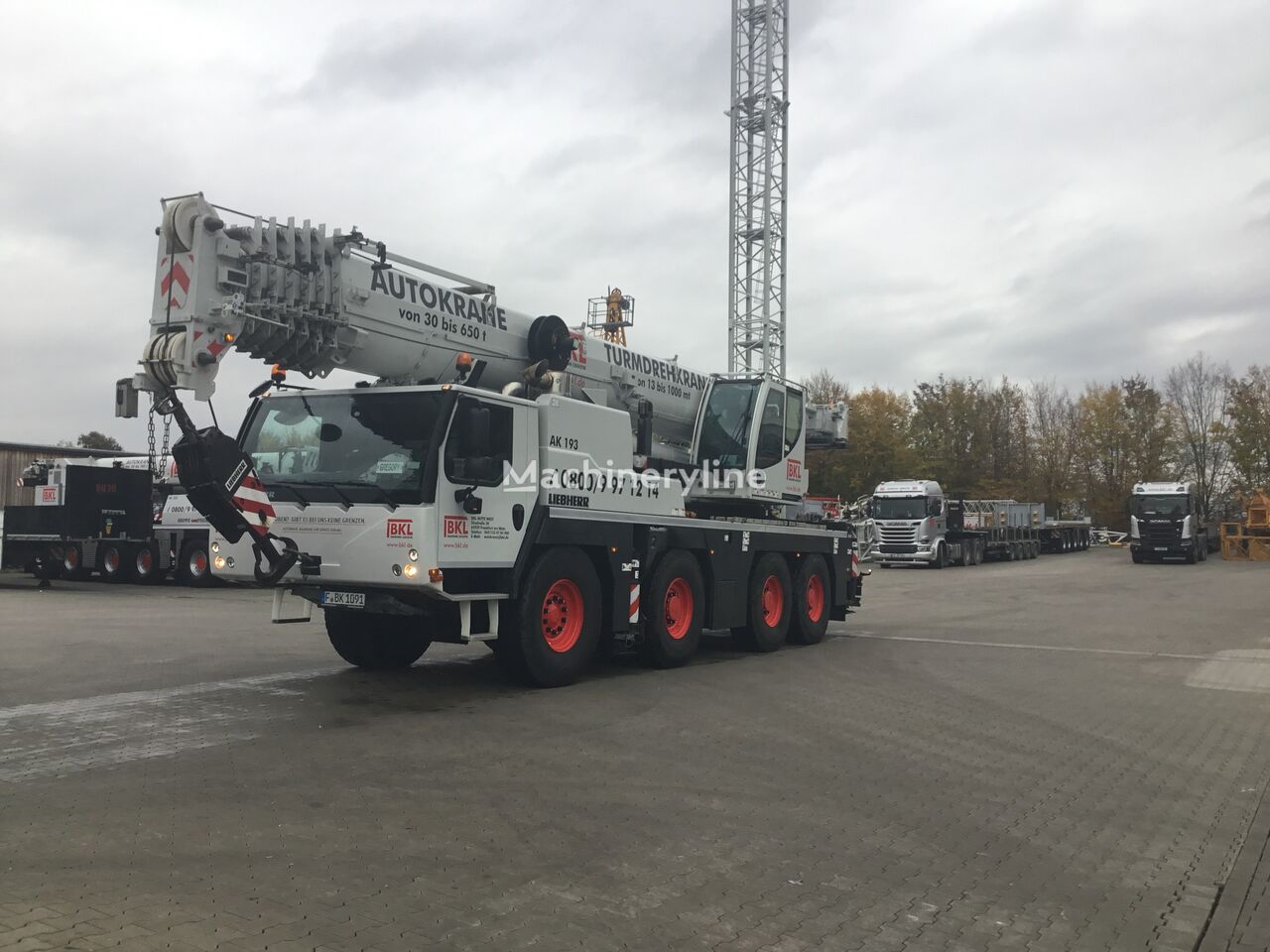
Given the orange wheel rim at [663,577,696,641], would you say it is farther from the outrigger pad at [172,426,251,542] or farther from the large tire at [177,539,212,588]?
the large tire at [177,539,212,588]

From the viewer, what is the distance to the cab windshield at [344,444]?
902 cm

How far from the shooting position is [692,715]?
9.01 meters

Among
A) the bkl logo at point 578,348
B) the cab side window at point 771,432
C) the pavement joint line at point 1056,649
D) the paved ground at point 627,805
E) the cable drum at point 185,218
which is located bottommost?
the pavement joint line at point 1056,649

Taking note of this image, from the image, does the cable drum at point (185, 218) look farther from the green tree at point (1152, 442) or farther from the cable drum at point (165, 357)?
the green tree at point (1152, 442)

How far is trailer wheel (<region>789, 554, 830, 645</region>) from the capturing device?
1443cm

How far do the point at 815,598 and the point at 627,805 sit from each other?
9104 mm

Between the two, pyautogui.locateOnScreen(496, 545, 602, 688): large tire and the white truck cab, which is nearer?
pyautogui.locateOnScreen(496, 545, 602, 688): large tire

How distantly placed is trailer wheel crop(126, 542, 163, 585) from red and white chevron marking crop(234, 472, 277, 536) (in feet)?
68.4

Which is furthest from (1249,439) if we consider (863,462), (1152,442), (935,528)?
(935,528)

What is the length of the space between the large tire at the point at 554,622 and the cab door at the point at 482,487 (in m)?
0.46

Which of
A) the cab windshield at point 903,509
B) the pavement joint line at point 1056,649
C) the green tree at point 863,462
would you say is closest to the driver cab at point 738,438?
the pavement joint line at point 1056,649

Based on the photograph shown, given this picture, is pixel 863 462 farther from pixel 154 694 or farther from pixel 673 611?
pixel 154 694

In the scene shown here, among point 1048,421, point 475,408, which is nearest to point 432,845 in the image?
point 475,408

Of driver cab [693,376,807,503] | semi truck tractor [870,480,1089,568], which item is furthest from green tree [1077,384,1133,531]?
driver cab [693,376,807,503]
